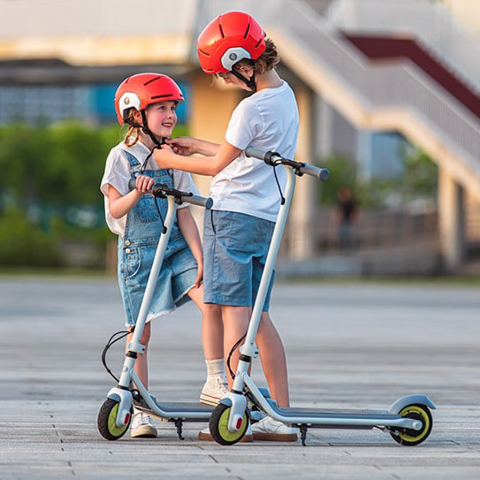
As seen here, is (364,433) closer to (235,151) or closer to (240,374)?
(240,374)

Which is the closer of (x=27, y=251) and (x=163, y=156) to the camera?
(x=163, y=156)

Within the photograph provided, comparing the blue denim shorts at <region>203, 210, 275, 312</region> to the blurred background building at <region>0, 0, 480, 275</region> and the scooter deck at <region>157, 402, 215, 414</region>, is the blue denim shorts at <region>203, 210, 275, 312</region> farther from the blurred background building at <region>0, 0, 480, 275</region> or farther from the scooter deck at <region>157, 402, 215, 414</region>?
the blurred background building at <region>0, 0, 480, 275</region>

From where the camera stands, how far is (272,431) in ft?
21.7

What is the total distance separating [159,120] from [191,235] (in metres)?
0.57

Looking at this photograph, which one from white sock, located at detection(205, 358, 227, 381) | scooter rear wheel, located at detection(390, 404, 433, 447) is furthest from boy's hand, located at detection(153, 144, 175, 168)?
scooter rear wheel, located at detection(390, 404, 433, 447)

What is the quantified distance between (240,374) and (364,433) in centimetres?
108

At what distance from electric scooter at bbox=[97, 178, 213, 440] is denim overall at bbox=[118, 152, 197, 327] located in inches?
13.2

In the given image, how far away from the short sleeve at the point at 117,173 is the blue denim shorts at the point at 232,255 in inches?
18.3

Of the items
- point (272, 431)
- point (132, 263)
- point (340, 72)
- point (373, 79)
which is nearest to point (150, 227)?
point (132, 263)

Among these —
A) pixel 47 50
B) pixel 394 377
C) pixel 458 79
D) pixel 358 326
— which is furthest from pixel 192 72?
pixel 394 377

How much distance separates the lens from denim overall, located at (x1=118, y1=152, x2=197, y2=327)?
6.88m

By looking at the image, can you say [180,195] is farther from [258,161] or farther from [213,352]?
[213,352]

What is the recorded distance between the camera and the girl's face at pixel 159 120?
22.1 ft

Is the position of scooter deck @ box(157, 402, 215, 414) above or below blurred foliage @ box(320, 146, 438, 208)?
below
